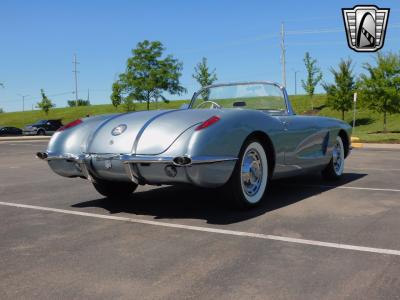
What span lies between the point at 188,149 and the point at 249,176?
101cm

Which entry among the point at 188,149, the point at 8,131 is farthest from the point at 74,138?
the point at 8,131

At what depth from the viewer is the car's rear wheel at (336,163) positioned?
274 inches

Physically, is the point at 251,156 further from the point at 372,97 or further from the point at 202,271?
the point at 372,97

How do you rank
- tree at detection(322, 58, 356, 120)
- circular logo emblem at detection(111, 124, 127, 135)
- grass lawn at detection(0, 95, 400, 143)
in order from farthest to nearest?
1. tree at detection(322, 58, 356, 120)
2. grass lawn at detection(0, 95, 400, 143)
3. circular logo emblem at detection(111, 124, 127, 135)

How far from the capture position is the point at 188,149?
4.08 metres

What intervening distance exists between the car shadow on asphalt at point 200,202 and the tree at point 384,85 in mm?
20393

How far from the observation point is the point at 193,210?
4926 millimetres

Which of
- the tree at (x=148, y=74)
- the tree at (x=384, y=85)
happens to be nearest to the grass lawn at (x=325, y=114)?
the tree at (x=384, y=85)

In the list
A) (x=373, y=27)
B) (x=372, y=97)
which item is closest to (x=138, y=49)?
(x=372, y=97)

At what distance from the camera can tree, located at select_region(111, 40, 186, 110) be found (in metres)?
41.1

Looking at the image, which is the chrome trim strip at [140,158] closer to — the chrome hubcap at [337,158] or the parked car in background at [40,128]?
the chrome hubcap at [337,158]

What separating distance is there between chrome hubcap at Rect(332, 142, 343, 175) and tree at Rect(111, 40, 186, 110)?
3445cm

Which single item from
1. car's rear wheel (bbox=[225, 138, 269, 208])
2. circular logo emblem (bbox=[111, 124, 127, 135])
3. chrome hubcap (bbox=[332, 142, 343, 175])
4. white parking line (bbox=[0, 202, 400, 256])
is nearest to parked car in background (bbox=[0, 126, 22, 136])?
chrome hubcap (bbox=[332, 142, 343, 175])

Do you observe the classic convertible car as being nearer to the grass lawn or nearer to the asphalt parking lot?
the asphalt parking lot
